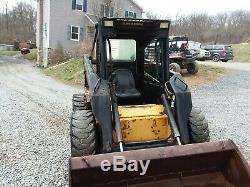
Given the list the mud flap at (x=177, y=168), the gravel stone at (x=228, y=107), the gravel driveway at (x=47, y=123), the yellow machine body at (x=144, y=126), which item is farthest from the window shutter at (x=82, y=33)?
the mud flap at (x=177, y=168)

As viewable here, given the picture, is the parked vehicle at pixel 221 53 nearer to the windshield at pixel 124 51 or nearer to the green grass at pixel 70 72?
the green grass at pixel 70 72

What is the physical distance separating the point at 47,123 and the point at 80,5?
1995 centimetres

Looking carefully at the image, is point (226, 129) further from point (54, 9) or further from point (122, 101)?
point (54, 9)

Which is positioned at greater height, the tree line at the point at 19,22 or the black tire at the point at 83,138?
the tree line at the point at 19,22

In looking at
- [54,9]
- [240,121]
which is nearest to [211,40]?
[54,9]

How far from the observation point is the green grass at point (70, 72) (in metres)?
17.0

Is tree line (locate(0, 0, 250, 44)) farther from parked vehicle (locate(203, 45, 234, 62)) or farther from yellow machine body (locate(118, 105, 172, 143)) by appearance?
yellow machine body (locate(118, 105, 172, 143))

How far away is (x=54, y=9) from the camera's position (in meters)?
25.2

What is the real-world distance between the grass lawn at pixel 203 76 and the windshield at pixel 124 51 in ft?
29.8

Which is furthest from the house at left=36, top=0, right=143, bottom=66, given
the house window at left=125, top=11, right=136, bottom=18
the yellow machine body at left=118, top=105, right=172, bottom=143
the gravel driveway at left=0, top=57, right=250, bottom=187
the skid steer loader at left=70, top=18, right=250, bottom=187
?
the yellow machine body at left=118, top=105, right=172, bottom=143

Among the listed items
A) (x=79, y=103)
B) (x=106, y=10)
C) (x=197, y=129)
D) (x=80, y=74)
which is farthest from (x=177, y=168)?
(x=106, y=10)

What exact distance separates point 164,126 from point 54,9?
2197 cm

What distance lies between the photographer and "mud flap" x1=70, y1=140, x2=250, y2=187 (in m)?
3.78

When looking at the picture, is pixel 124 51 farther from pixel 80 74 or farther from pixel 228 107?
pixel 80 74
